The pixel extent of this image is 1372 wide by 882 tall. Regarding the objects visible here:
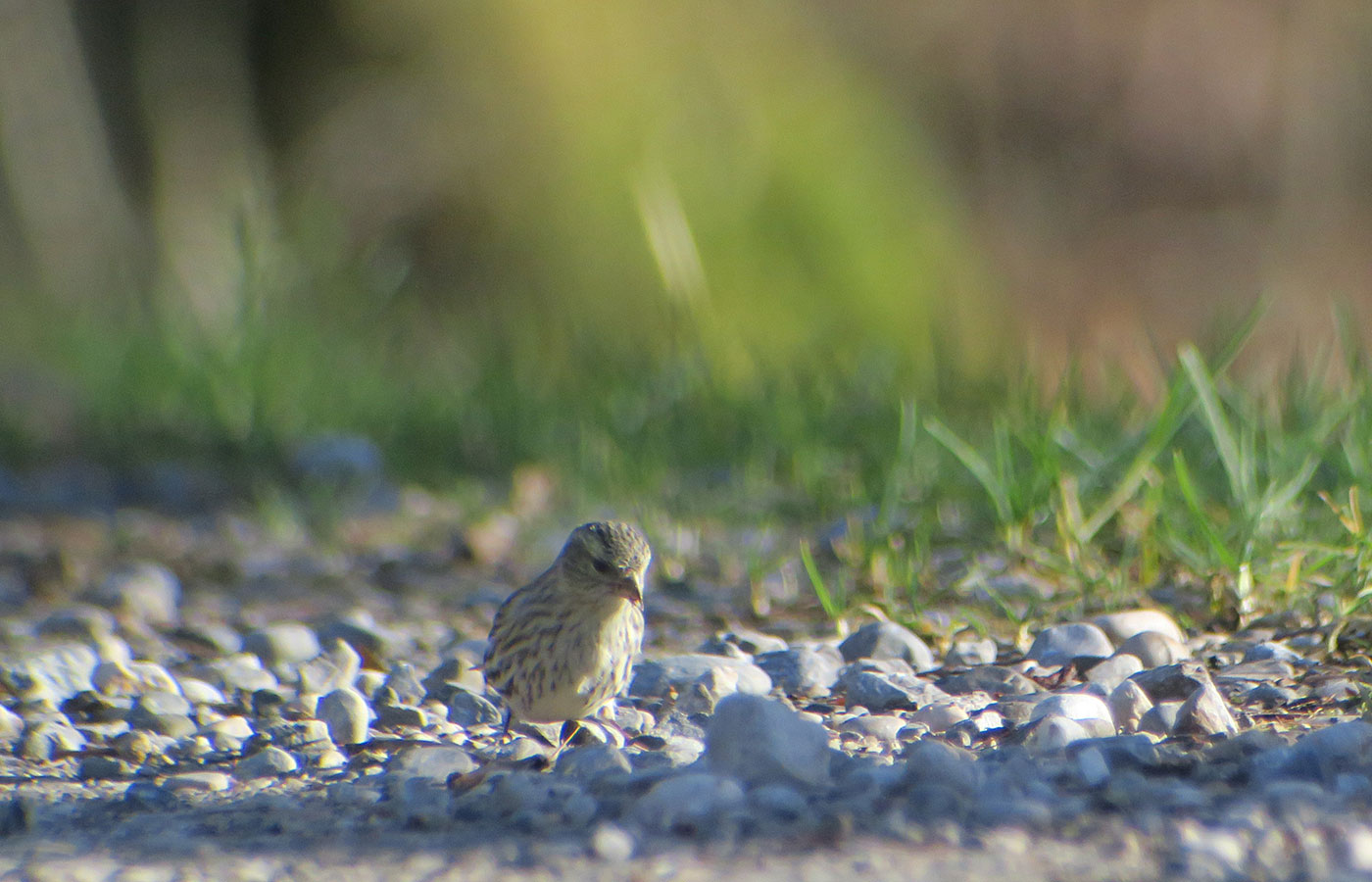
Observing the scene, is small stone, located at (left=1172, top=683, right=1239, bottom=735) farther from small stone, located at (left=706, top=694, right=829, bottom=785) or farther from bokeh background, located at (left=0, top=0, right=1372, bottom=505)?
bokeh background, located at (left=0, top=0, right=1372, bottom=505)

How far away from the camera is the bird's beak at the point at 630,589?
8.83ft

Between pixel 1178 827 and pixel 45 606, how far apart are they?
2957 mm

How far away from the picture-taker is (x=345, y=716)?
2.72 m

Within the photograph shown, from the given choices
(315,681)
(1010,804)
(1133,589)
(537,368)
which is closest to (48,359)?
(537,368)

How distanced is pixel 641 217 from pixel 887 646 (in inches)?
123

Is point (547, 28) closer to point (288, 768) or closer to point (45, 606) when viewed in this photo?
point (45, 606)

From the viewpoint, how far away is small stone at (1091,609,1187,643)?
2.98 metres

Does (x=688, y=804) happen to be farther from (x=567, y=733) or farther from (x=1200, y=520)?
(x=1200, y=520)

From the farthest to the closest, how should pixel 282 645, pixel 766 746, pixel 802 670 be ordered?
1. pixel 282 645
2. pixel 802 670
3. pixel 766 746

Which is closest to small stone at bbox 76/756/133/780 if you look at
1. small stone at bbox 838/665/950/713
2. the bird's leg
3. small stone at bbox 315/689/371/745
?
small stone at bbox 315/689/371/745

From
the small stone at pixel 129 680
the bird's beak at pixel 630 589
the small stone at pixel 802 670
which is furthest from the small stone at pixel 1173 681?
the small stone at pixel 129 680

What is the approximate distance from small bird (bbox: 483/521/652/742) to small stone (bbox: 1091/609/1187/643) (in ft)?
3.07

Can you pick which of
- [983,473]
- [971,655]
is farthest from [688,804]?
[983,473]

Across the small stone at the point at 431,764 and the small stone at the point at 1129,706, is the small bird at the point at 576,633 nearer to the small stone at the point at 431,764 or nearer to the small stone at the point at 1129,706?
the small stone at the point at 431,764
